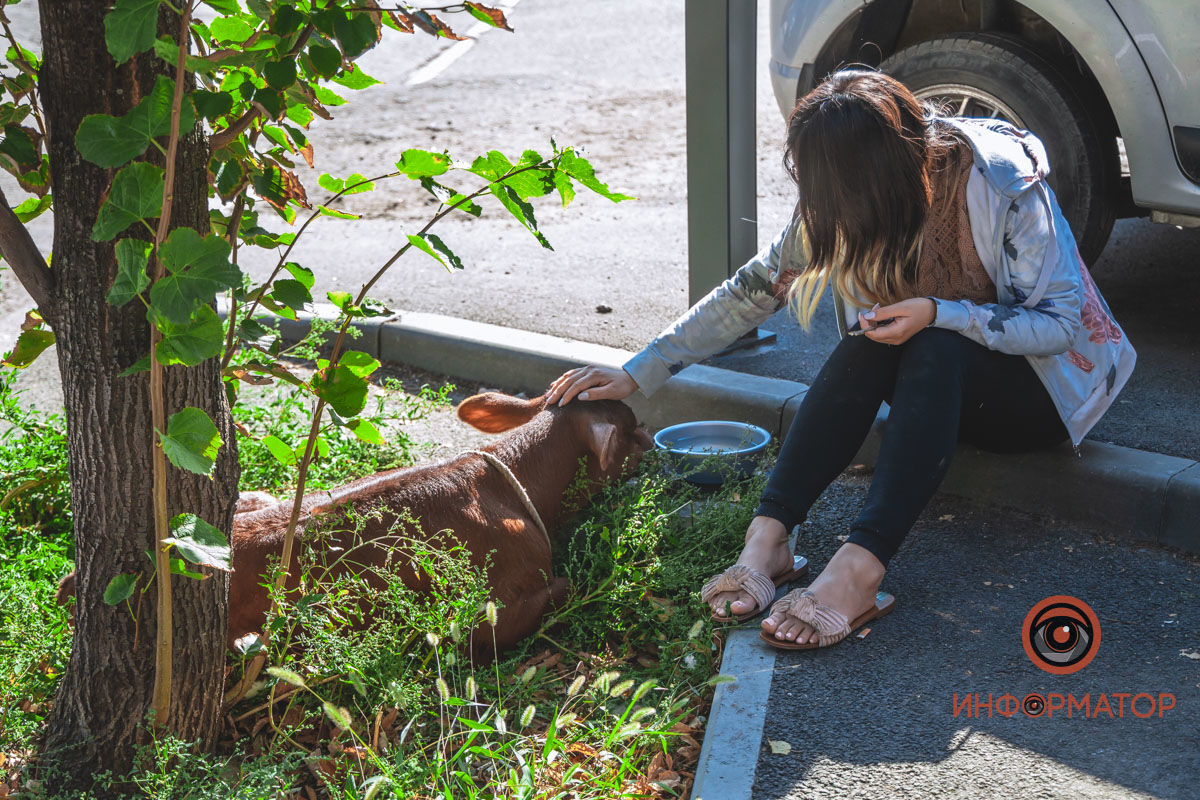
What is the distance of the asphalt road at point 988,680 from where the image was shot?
7.36 ft

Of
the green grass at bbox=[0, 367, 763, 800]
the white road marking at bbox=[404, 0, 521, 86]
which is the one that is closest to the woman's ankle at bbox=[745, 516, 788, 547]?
the green grass at bbox=[0, 367, 763, 800]

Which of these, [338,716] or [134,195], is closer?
[134,195]

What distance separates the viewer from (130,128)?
1808mm

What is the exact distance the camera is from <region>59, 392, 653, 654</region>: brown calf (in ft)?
8.55

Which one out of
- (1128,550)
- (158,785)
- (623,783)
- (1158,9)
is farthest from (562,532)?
(1158,9)

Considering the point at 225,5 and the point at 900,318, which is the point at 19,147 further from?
the point at 900,318

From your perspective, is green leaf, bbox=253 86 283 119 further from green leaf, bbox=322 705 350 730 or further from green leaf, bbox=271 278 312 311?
green leaf, bbox=322 705 350 730

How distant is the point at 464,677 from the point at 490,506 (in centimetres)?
43

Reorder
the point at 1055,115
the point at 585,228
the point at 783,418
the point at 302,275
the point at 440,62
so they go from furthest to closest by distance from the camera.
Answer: the point at 440,62 < the point at 585,228 < the point at 1055,115 < the point at 783,418 < the point at 302,275

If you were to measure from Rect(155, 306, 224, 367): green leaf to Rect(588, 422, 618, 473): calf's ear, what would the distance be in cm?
140

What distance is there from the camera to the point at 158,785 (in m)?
2.24

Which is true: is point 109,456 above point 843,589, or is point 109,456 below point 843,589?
above

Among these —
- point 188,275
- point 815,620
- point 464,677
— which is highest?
point 188,275

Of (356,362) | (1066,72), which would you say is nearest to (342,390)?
(356,362)
